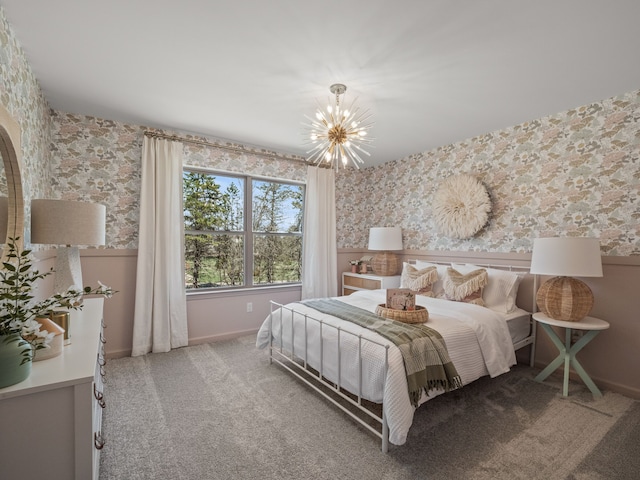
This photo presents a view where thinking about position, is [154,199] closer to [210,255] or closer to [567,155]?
[210,255]

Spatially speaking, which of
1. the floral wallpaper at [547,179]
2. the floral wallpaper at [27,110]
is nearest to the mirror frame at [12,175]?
the floral wallpaper at [27,110]

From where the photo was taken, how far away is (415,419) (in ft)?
7.45

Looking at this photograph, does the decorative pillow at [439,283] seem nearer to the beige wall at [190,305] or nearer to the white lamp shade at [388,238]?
the white lamp shade at [388,238]

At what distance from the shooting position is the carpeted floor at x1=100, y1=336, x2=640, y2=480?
70.5 inches

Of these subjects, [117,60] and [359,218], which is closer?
[117,60]

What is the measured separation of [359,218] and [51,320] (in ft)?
14.1

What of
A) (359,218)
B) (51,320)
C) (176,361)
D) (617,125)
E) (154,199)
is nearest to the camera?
(51,320)

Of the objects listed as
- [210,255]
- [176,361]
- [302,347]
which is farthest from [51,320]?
[210,255]

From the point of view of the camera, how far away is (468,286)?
10.5 feet

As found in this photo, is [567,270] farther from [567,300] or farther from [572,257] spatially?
[567,300]

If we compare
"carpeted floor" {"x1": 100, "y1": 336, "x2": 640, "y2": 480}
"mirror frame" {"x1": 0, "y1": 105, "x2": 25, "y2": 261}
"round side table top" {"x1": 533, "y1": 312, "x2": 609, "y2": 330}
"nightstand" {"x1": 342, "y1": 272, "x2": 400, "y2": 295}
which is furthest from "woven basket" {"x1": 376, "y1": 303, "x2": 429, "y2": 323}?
"mirror frame" {"x1": 0, "y1": 105, "x2": 25, "y2": 261}

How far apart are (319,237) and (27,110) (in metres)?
3.28

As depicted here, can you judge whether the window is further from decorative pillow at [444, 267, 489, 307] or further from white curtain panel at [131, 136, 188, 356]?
decorative pillow at [444, 267, 489, 307]

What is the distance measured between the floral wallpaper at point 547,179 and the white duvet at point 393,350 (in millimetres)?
1138
